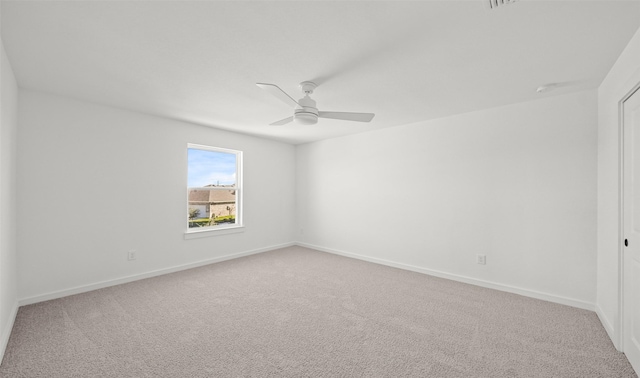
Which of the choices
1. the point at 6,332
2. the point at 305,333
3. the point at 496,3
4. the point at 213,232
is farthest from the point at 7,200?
the point at 496,3

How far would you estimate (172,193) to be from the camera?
13.2 ft

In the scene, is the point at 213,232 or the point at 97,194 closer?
the point at 97,194

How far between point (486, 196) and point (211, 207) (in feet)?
14.2

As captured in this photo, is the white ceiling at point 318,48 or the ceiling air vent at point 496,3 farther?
the white ceiling at point 318,48

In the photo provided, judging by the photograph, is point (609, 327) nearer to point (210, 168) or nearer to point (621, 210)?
point (621, 210)

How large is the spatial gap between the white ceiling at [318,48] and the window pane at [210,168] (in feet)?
4.69

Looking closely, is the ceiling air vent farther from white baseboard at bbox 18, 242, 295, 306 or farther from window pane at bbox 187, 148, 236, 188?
white baseboard at bbox 18, 242, 295, 306

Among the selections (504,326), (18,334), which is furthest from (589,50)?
(18,334)

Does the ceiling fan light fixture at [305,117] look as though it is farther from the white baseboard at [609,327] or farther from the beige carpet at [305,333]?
the white baseboard at [609,327]

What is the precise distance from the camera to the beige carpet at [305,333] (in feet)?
6.03

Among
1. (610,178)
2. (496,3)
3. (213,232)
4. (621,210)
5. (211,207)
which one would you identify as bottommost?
(213,232)

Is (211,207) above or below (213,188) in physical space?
below

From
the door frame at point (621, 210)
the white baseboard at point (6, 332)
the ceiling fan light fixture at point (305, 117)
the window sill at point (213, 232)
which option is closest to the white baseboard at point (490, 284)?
the door frame at point (621, 210)

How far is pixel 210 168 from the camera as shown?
15.3 ft
